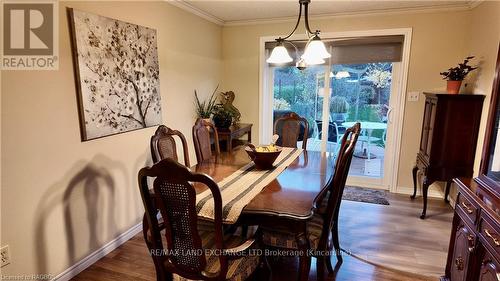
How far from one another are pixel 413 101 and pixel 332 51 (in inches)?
47.3

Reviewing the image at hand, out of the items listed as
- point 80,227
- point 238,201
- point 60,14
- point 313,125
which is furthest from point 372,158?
point 60,14

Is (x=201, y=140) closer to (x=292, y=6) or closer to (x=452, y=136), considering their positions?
(x=292, y=6)

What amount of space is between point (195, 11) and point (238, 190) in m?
2.64

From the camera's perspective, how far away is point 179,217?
56.2 inches

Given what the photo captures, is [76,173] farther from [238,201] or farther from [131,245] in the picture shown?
[238,201]

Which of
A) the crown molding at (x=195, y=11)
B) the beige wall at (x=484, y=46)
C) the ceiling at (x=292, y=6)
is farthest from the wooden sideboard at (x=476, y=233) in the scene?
the crown molding at (x=195, y=11)

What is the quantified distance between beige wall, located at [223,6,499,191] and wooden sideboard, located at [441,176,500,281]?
209 cm

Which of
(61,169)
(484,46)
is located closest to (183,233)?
(61,169)

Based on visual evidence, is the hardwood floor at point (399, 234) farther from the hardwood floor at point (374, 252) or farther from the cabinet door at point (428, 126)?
the cabinet door at point (428, 126)

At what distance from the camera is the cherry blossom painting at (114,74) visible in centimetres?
218

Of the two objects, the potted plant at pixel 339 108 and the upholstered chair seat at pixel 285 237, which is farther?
the potted plant at pixel 339 108

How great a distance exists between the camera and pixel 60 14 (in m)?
2.01

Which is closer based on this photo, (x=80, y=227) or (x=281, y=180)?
(x=281, y=180)

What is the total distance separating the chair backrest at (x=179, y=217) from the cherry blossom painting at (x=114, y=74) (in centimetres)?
115
